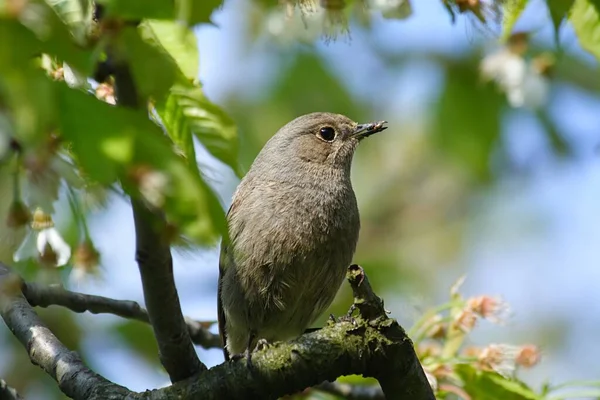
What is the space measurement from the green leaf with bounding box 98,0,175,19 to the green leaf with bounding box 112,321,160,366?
5.37 m

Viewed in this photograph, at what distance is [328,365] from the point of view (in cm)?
408

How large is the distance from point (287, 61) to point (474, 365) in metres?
4.84

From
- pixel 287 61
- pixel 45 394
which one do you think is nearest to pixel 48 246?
pixel 45 394

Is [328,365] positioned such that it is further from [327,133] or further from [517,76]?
[327,133]

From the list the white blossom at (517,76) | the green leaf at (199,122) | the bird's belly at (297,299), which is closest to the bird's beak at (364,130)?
the white blossom at (517,76)

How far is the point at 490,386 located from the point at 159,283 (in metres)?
2.12

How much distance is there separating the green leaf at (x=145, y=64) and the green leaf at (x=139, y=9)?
162mm

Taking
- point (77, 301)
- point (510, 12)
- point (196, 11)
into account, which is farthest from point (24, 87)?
point (77, 301)

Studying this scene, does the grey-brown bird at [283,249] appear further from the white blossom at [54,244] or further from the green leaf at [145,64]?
the green leaf at [145,64]

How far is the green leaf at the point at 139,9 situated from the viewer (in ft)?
8.41

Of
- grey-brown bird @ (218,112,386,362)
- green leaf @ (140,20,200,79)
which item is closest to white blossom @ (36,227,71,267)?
green leaf @ (140,20,200,79)

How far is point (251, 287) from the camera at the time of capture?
236 inches

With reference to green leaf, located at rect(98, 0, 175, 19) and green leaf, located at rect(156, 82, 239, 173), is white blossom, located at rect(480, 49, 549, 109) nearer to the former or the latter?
green leaf, located at rect(156, 82, 239, 173)

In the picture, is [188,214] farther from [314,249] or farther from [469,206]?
[469,206]
